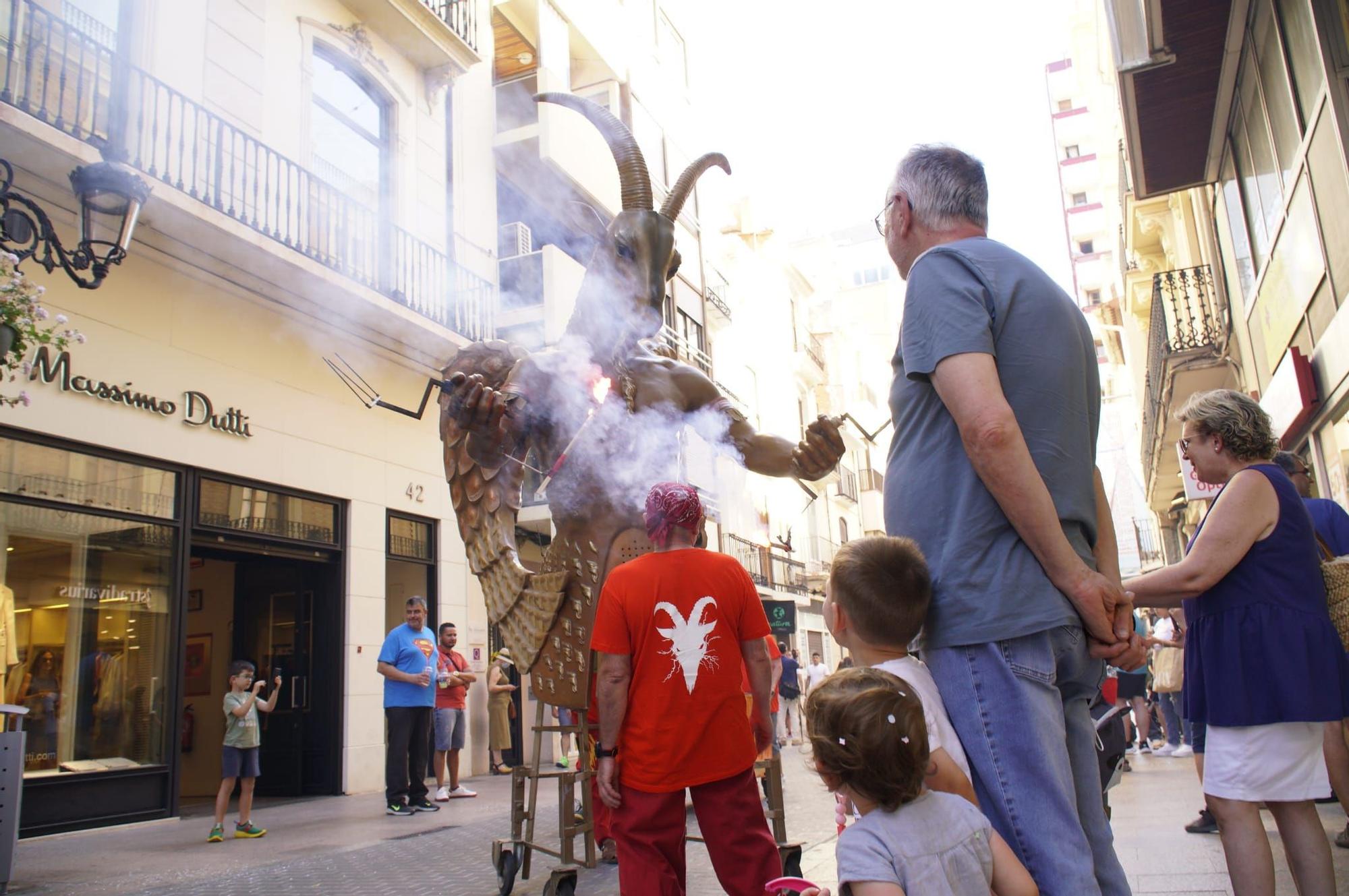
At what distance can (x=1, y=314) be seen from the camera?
4.46 metres

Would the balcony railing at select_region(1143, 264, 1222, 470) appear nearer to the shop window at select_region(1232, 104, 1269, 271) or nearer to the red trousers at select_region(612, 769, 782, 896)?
the shop window at select_region(1232, 104, 1269, 271)

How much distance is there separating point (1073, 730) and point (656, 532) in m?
1.27

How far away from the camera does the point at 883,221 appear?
220cm

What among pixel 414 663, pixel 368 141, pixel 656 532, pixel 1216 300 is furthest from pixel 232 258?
pixel 1216 300

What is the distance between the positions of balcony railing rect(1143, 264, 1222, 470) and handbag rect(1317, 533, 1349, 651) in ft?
35.6

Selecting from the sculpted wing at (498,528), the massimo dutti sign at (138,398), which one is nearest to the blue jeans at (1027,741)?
the sculpted wing at (498,528)

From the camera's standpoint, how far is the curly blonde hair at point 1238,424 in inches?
113

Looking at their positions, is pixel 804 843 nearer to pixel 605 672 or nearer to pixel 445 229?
pixel 605 672

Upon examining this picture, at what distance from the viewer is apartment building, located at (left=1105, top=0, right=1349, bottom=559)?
21.5ft

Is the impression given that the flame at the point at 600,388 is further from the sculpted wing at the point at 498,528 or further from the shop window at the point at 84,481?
the shop window at the point at 84,481

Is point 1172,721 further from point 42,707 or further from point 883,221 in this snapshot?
point 42,707

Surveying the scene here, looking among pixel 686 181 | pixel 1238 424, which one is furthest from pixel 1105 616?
pixel 686 181

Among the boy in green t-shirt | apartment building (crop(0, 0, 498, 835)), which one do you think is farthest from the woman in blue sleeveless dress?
apartment building (crop(0, 0, 498, 835))

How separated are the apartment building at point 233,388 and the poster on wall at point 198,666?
4 centimetres
